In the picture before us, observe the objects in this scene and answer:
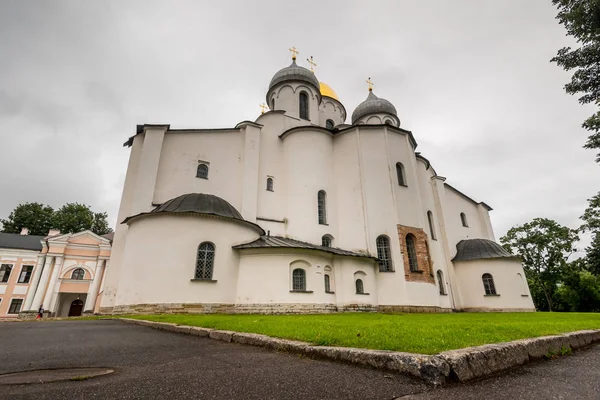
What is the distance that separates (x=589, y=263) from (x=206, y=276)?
25458 mm

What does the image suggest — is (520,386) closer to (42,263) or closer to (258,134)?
(258,134)

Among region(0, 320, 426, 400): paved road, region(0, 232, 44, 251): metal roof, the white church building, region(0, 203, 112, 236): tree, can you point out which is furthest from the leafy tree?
region(0, 320, 426, 400): paved road

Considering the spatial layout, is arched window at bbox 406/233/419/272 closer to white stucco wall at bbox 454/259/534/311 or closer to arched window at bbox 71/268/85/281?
white stucco wall at bbox 454/259/534/311

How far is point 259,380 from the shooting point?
2.90 m

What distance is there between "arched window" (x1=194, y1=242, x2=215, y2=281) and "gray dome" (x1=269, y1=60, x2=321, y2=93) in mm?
18284

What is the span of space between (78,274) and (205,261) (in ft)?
73.0

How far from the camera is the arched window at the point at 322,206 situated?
2031cm

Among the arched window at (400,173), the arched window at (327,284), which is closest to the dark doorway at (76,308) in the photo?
the arched window at (327,284)

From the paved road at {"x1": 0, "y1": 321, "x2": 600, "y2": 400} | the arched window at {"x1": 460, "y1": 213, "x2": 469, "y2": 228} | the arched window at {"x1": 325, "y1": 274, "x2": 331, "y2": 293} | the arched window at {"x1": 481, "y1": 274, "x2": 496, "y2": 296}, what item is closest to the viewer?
the paved road at {"x1": 0, "y1": 321, "x2": 600, "y2": 400}

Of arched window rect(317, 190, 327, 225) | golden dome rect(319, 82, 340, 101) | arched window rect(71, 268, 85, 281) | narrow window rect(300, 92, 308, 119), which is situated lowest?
arched window rect(71, 268, 85, 281)

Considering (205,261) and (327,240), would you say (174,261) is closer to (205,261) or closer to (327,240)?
(205,261)

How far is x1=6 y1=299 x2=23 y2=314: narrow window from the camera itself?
28.5 metres

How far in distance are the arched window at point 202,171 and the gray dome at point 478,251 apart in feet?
67.2

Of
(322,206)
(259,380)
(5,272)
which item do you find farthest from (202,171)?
(5,272)
